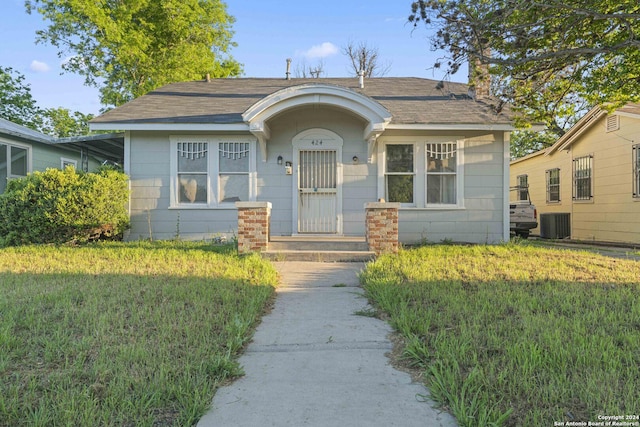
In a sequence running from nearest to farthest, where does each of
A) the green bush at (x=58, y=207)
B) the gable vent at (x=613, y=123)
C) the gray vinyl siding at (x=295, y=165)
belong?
the green bush at (x=58, y=207), the gray vinyl siding at (x=295, y=165), the gable vent at (x=613, y=123)

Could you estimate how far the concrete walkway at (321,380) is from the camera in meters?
2.38

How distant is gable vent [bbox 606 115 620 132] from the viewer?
12.0 m

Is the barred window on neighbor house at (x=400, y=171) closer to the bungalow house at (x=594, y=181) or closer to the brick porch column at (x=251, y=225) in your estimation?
the brick porch column at (x=251, y=225)

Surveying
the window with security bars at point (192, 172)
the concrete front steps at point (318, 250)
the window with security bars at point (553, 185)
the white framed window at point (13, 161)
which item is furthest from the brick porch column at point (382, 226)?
the window with security bars at point (553, 185)

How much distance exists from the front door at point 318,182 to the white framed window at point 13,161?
9221 millimetres

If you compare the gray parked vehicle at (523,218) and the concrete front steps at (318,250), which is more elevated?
the gray parked vehicle at (523,218)

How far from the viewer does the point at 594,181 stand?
1326 centimetres

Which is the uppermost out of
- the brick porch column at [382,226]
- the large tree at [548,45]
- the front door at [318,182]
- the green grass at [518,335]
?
the large tree at [548,45]

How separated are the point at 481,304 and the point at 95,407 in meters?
3.67

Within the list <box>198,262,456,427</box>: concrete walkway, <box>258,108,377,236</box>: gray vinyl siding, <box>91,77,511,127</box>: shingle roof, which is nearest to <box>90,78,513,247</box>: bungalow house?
<box>258,108,377,236</box>: gray vinyl siding

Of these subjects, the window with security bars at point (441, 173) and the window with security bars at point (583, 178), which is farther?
the window with security bars at point (583, 178)

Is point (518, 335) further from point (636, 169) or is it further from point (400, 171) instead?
point (636, 169)

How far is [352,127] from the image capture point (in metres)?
9.49

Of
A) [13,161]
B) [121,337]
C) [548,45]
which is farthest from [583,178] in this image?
[13,161]
